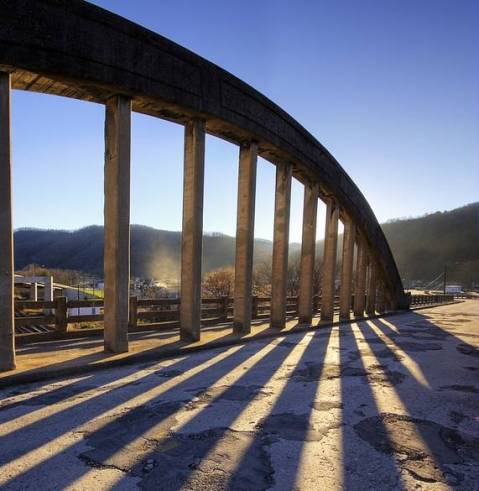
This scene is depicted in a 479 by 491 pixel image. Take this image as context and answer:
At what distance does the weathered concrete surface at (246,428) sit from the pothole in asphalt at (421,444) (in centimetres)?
1

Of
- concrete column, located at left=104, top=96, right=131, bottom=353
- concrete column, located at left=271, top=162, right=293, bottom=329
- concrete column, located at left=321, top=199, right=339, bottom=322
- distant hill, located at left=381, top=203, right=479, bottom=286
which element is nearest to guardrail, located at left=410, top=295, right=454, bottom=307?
concrete column, located at left=321, top=199, right=339, bottom=322

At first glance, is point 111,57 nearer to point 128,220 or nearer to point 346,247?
point 128,220

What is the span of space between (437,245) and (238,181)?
172495 mm

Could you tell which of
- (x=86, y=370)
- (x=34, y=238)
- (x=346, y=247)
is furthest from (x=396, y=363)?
(x=34, y=238)

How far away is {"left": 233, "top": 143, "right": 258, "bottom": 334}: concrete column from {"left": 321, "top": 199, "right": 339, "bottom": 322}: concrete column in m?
5.53

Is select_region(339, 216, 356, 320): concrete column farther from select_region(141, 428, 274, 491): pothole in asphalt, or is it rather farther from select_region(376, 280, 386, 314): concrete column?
select_region(141, 428, 274, 491): pothole in asphalt

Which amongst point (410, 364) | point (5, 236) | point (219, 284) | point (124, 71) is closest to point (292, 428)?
point (410, 364)

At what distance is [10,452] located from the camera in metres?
3.61

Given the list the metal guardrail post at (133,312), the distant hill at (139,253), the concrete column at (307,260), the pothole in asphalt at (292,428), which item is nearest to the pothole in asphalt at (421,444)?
the pothole in asphalt at (292,428)

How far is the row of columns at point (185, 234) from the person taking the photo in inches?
244

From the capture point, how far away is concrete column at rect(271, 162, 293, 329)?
12.2 metres

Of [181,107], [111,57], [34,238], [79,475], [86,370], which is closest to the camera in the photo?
[79,475]

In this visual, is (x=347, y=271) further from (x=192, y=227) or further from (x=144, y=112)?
(x=144, y=112)

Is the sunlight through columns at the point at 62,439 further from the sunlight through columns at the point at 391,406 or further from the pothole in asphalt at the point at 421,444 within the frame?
the sunlight through columns at the point at 391,406
